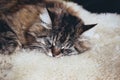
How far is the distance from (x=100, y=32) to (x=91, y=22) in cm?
7

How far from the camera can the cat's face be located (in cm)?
115

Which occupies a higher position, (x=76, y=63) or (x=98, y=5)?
(x=98, y=5)

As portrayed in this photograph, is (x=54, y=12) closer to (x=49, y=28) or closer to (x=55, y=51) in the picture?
(x=49, y=28)

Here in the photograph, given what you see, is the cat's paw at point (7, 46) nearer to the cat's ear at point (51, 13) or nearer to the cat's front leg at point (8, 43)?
the cat's front leg at point (8, 43)

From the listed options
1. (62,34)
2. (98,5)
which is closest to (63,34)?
(62,34)

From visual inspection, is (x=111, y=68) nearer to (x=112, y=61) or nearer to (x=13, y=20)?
(x=112, y=61)

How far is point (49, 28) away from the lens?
1174mm

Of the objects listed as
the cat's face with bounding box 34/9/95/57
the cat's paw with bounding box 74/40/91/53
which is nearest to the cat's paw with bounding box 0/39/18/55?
the cat's face with bounding box 34/9/95/57

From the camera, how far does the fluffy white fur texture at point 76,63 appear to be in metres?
1.14

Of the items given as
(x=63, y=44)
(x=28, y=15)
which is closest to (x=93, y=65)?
(x=63, y=44)

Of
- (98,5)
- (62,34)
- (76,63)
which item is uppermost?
(98,5)

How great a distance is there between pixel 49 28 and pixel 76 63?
0.22 meters

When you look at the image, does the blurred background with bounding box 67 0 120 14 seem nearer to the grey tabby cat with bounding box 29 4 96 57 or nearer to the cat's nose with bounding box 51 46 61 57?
the grey tabby cat with bounding box 29 4 96 57

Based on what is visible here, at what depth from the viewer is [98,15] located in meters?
1.20
